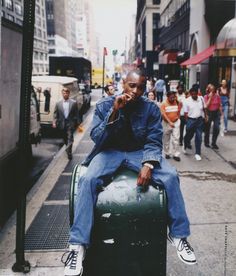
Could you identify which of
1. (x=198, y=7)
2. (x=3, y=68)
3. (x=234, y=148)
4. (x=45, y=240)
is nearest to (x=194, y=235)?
(x=45, y=240)

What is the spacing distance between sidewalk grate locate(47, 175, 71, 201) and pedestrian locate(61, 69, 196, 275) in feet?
11.1

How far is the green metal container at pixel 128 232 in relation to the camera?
300cm

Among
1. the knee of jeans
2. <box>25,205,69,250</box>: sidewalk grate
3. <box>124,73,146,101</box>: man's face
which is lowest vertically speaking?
<box>25,205,69,250</box>: sidewalk grate

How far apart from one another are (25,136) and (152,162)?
1.43 metres

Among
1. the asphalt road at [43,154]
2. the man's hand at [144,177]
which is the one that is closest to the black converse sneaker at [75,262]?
the man's hand at [144,177]

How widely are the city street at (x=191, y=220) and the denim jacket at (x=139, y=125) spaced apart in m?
1.61

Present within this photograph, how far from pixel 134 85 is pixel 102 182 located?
3.16ft

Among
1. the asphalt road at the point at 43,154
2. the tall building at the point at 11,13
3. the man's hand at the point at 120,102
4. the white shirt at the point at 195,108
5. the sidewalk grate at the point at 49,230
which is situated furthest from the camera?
the white shirt at the point at 195,108

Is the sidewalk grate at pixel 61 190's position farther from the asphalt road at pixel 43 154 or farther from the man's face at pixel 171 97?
the man's face at pixel 171 97

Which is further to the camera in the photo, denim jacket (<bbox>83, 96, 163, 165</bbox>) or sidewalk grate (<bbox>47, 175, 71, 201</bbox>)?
sidewalk grate (<bbox>47, 175, 71, 201</bbox>)

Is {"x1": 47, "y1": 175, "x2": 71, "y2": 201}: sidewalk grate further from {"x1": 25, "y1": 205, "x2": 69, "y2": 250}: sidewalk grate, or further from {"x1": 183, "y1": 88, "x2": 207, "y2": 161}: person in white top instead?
{"x1": 183, "y1": 88, "x2": 207, "y2": 161}: person in white top

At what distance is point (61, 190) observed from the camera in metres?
7.02

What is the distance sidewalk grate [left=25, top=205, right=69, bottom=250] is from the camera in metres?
4.76

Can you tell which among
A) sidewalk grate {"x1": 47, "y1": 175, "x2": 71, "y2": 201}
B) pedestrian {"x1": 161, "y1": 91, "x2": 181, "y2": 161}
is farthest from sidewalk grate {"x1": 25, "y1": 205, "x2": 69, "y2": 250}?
pedestrian {"x1": 161, "y1": 91, "x2": 181, "y2": 161}
